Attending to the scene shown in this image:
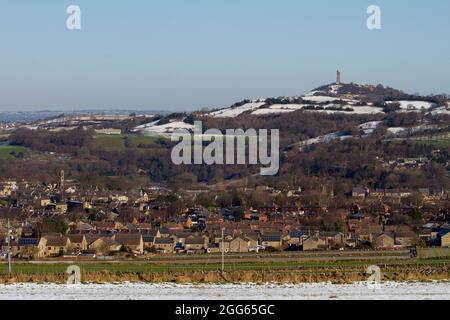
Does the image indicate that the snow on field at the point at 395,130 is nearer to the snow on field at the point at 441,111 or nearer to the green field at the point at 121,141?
the snow on field at the point at 441,111

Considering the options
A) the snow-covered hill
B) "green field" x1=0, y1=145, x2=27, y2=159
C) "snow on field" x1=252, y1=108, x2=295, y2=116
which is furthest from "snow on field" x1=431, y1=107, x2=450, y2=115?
"green field" x1=0, y1=145, x2=27, y2=159

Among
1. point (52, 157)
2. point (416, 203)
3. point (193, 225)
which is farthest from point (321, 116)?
point (193, 225)

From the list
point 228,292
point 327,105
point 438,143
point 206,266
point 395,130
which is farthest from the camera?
point 327,105

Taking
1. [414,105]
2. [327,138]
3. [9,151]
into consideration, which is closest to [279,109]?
[414,105]

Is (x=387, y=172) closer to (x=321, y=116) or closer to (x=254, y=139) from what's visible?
(x=254, y=139)

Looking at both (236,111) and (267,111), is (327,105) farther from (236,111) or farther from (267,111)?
(236,111)

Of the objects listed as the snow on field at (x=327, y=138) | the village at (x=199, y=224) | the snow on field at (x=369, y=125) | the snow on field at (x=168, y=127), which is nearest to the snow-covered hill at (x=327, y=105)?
the snow on field at (x=168, y=127)
